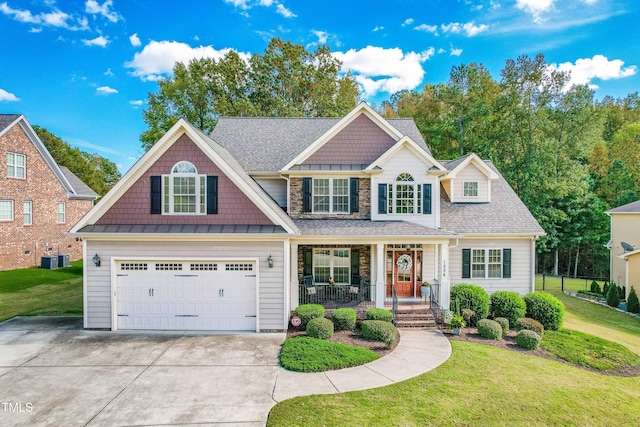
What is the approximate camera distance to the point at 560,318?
12930 millimetres

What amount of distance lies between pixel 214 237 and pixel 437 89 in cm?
2832

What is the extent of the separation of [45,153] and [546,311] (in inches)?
1297

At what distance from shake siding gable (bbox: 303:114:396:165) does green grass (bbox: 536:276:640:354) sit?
422 inches

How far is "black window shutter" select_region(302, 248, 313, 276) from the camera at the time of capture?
1458cm

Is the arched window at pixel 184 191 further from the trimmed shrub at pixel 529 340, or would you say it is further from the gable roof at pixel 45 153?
the gable roof at pixel 45 153

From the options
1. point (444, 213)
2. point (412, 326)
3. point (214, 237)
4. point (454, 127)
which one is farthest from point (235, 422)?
point (454, 127)

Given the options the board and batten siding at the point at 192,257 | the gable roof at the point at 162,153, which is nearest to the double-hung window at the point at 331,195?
the gable roof at the point at 162,153

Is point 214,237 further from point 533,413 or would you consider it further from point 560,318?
Result: point 560,318

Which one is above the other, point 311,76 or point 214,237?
point 311,76

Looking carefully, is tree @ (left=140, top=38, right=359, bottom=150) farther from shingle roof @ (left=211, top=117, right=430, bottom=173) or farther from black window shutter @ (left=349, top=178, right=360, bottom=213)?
black window shutter @ (left=349, top=178, right=360, bottom=213)

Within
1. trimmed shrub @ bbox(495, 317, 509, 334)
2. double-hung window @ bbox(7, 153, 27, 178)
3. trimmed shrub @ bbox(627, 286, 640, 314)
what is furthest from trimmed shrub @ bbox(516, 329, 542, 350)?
double-hung window @ bbox(7, 153, 27, 178)

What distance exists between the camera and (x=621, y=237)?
22.8m

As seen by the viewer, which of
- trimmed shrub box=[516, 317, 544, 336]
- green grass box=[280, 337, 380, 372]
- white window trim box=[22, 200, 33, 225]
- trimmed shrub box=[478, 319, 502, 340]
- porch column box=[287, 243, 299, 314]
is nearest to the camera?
green grass box=[280, 337, 380, 372]

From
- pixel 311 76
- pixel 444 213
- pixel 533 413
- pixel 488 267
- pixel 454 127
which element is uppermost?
pixel 311 76
